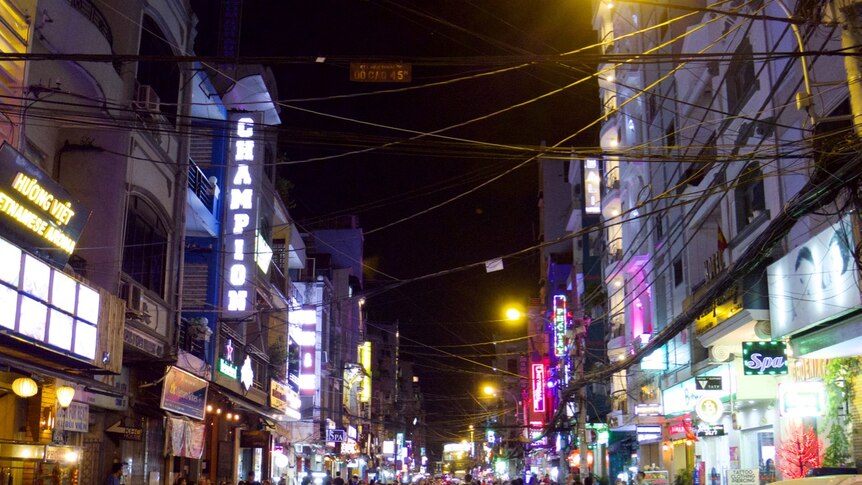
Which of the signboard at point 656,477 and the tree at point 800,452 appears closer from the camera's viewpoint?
the tree at point 800,452

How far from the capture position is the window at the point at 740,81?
2164cm

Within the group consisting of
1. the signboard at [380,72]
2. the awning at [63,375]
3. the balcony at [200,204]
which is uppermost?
the balcony at [200,204]

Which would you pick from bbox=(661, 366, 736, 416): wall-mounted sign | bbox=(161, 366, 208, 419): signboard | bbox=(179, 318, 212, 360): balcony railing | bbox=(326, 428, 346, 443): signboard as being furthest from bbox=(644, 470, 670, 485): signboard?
bbox=(326, 428, 346, 443): signboard

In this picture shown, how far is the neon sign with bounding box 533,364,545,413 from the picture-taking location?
59812mm

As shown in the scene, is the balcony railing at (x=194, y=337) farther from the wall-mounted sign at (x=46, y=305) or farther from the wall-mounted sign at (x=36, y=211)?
the wall-mounted sign at (x=36, y=211)

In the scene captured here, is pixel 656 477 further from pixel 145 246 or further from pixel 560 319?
pixel 560 319

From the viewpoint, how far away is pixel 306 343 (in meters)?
41.8

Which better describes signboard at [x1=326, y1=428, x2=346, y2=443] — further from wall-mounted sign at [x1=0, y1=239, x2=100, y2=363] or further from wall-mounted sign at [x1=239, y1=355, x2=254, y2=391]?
wall-mounted sign at [x1=0, y1=239, x2=100, y2=363]

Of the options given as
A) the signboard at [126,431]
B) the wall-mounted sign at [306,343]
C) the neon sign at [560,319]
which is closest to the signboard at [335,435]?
the wall-mounted sign at [306,343]

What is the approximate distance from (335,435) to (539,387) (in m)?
16.1

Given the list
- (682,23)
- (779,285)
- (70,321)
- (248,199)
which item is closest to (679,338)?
(682,23)

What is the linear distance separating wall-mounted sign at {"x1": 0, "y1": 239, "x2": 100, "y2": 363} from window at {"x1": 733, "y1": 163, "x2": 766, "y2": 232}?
1547 cm

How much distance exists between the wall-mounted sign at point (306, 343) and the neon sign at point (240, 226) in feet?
40.6

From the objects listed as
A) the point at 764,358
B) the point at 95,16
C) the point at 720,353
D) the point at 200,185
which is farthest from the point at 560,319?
the point at 95,16
